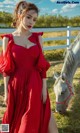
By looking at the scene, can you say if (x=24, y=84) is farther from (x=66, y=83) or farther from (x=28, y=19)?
(x=66, y=83)

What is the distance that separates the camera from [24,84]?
292 centimetres

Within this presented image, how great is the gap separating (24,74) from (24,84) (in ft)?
0.32

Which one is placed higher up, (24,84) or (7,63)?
(7,63)

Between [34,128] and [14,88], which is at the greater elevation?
[14,88]

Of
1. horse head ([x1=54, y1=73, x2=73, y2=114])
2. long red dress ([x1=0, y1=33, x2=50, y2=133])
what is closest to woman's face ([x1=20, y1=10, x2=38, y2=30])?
long red dress ([x1=0, y1=33, x2=50, y2=133])

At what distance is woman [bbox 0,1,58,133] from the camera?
112 inches

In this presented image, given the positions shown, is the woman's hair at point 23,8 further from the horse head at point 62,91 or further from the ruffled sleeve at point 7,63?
the horse head at point 62,91

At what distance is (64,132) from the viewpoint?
13.3ft

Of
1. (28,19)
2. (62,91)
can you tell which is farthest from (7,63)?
(62,91)

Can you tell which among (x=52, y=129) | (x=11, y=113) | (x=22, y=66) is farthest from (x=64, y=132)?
(x=22, y=66)

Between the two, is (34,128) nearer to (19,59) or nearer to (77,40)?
(19,59)

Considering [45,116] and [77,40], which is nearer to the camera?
[45,116]

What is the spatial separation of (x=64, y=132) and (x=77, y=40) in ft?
5.48

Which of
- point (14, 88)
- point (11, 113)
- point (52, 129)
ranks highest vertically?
point (14, 88)
